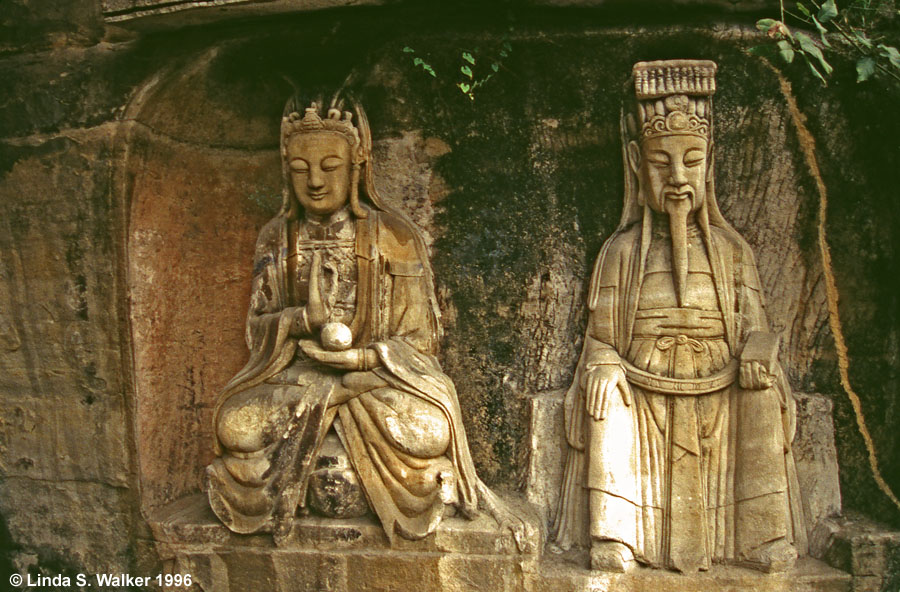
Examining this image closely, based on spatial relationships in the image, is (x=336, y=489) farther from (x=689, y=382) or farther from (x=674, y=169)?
(x=674, y=169)

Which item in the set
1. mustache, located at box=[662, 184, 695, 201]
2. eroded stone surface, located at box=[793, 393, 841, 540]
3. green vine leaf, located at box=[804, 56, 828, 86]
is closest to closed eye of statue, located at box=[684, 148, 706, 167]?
mustache, located at box=[662, 184, 695, 201]

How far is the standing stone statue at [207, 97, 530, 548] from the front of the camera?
516 centimetres

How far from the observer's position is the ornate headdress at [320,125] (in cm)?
549

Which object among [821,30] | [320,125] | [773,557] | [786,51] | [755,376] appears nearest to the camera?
[786,51]

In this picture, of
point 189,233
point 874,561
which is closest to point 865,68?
point 874,561

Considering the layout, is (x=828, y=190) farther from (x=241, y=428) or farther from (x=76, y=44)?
(x=76, y=44)

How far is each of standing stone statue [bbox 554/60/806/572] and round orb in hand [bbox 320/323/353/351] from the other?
1.23 m

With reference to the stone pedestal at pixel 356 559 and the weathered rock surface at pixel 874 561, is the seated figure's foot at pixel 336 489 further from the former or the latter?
the weathered rock surface at pixel 874 561

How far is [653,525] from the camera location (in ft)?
16.9

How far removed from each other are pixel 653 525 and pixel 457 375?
1.34 m

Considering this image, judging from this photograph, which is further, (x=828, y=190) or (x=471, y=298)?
(x=471, y=298)

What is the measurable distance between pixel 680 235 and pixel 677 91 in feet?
2.42

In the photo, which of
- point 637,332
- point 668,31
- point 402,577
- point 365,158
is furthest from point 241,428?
point 668,31

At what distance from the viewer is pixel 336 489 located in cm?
516
